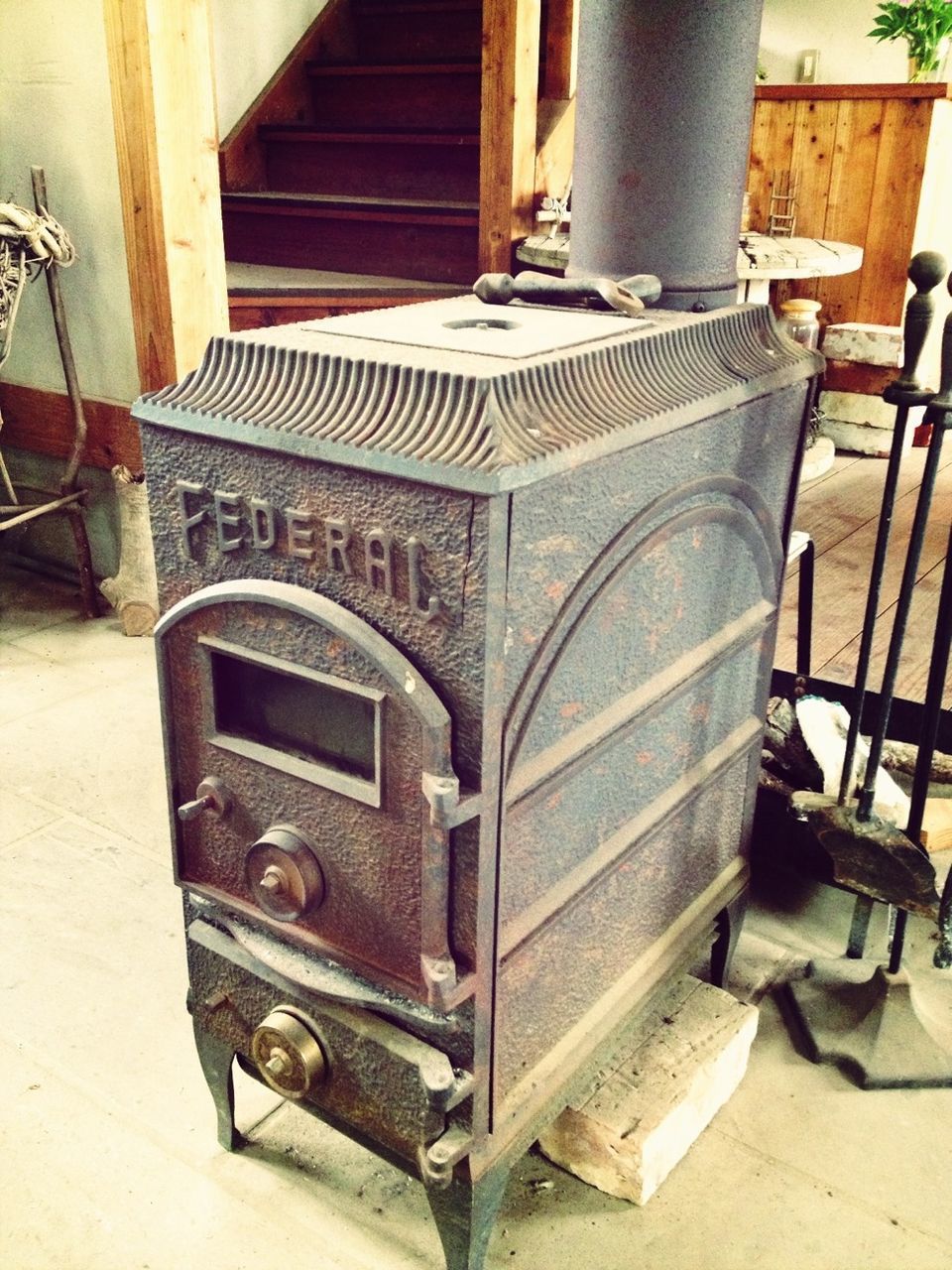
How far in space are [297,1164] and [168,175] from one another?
7.37ft

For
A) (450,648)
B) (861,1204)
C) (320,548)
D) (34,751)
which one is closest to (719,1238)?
(861,1204)

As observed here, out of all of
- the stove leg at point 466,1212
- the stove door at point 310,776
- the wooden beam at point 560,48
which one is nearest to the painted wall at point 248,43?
the wooden beam at point 560,48

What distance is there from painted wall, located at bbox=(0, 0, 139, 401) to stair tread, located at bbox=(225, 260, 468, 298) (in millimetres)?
439

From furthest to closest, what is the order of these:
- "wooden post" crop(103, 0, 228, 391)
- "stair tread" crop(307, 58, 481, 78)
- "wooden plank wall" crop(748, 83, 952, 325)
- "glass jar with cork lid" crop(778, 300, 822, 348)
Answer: "wooden plank wall" crop(748, 83, 952, 325) < "stair tread" crop(307, 58, 481, 78) < "glass jar with cork lid" crop(778, 300, 822, 348) < "wooden post" crop(103, 0, 228, 391)

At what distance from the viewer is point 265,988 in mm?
1391

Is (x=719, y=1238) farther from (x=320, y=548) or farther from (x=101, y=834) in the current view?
(x=101, y=834)

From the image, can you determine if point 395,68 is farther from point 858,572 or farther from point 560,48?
point 858,572

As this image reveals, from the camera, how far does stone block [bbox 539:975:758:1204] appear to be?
1.44 metres

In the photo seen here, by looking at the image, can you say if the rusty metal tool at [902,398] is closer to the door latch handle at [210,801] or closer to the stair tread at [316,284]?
the door latch handle at [210,801]

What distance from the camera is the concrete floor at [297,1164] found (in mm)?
1394

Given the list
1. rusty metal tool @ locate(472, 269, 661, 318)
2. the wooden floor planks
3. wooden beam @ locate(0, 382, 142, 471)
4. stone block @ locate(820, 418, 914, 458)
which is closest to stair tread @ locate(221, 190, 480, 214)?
wooden beam @ locate(0, 382, 142, 471)

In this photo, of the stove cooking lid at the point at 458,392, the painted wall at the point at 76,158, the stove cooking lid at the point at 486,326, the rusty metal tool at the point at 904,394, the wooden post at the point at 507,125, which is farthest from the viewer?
the wooden post at the point at 507,125

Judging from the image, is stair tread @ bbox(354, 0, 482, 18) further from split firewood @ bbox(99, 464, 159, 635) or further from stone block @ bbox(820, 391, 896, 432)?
split firewood @ bbox(99, 464, 159, 635)

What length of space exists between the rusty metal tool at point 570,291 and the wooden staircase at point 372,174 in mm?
2107
